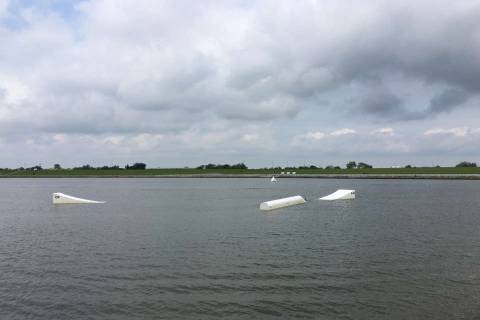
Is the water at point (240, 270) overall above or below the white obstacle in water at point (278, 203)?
below

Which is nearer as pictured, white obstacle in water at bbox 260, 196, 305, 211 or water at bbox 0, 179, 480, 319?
water at bbox 0, 179, 480, 319

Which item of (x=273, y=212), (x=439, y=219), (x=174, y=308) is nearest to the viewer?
(x=174, y=308)

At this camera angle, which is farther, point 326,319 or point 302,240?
point 302,240

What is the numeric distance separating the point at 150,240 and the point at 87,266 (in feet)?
35.5

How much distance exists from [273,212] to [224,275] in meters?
42.0

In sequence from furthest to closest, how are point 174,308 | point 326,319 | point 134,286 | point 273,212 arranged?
point 273,212 → point 134,286 → point 174,308 → point 326,319

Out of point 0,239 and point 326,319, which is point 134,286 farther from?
point 0,239

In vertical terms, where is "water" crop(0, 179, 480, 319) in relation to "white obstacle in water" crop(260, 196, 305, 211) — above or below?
below

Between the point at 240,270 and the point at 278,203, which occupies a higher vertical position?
the point at 278,203

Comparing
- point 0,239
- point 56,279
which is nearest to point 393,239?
point 56,279

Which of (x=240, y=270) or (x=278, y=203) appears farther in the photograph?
(x=278, y=203)

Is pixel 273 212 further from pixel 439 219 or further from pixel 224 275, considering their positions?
pixel 224 275

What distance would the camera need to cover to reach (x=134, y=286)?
80.3 ft

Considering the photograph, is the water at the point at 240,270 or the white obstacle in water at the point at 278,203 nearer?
the water at the point at 240,270
